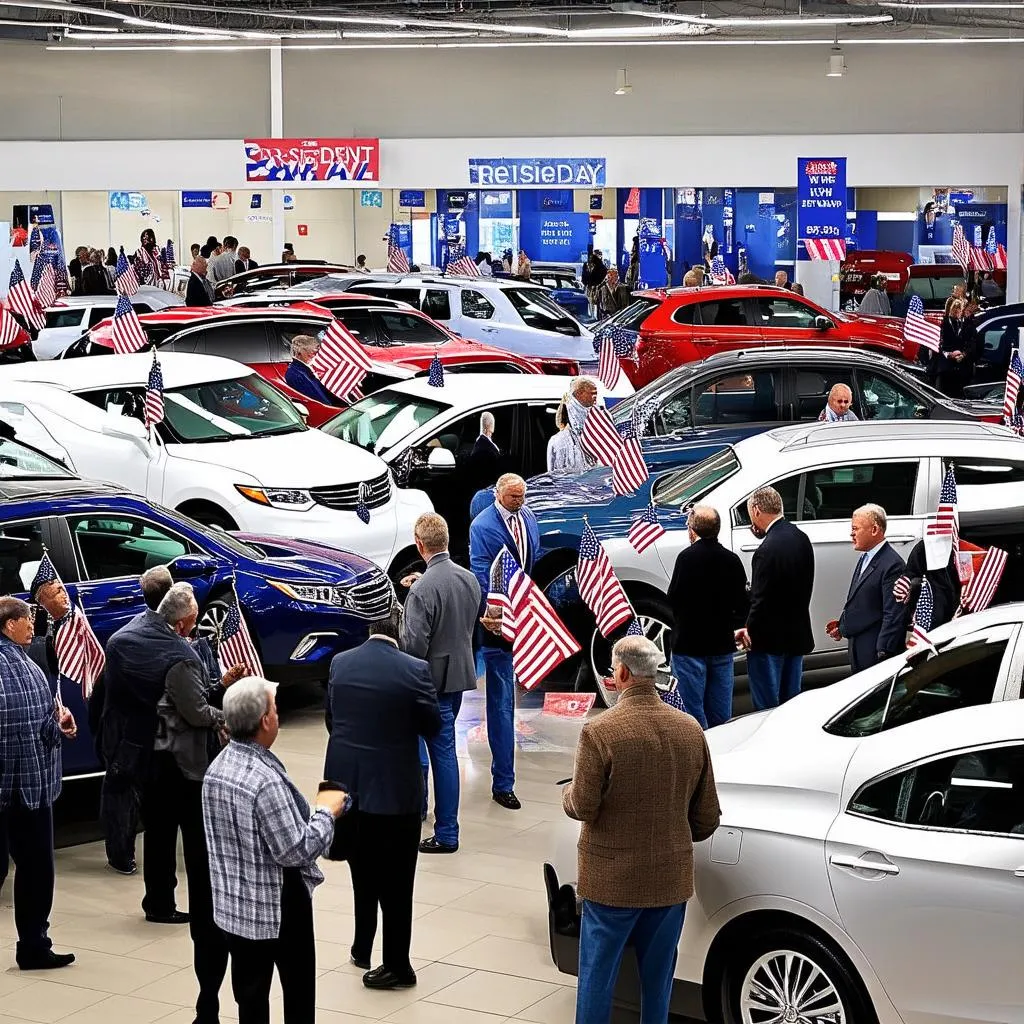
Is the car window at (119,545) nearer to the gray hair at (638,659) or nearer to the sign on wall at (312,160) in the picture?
the gray hair at (638,659)

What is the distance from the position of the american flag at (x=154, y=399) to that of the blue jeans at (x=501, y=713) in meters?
4.62

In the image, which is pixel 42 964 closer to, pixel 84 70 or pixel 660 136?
pixel 660 136

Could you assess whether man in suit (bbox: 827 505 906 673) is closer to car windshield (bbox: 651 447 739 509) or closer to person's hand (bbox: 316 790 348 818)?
car windshield (bbox: 651 447 739 509)

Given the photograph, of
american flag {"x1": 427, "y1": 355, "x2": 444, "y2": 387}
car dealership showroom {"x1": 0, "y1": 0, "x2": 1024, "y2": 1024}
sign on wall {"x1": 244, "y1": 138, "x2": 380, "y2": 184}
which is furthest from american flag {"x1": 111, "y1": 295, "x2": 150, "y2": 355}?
sign on wall {"x1": 244, "y1": 138, "x2": 380, "y2": 184}

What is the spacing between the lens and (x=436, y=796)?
27.1 feet

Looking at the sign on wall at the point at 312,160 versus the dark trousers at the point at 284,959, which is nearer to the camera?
the dark trousers at the point at 284,959

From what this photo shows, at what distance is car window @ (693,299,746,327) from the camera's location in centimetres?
2200

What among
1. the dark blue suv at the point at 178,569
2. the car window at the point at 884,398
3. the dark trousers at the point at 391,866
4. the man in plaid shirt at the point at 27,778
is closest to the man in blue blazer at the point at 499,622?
the dark blue suv at the point at 178,569

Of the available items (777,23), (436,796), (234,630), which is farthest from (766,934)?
(777,23)

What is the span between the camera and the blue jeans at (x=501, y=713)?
8.97 meters

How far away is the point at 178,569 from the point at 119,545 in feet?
1.17

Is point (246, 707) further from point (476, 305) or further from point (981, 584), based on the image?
point (476, 305)

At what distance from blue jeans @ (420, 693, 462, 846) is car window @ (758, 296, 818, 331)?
1478cm

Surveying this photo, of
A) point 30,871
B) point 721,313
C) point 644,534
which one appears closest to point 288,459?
point 644,534
